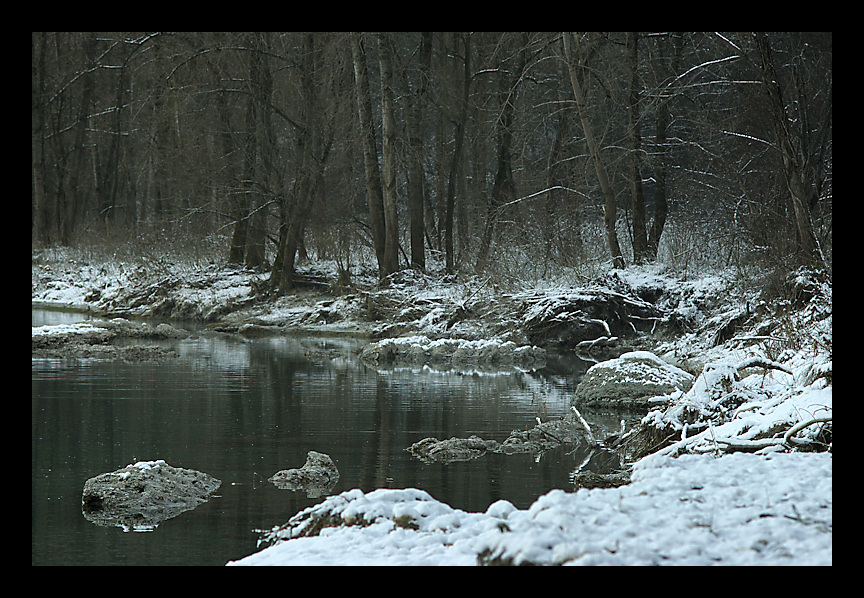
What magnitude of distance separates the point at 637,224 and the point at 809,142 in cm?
568

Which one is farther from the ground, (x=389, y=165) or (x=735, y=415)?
(x=389, y=165)

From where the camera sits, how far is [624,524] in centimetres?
438

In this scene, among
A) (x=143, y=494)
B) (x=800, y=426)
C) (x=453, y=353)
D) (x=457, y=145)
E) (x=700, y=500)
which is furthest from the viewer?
(x=457, y=145)

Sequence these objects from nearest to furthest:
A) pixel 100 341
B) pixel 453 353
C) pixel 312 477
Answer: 1. pixel 312 477
2. pixel 453 353
3. pixel 100 341

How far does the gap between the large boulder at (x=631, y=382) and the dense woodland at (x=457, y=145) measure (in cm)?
668

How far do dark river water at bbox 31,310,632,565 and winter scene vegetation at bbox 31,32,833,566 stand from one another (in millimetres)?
330

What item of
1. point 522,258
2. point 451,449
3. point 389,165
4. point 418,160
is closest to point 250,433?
point 451,449

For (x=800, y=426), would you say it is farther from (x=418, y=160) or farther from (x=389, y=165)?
(x=418, y=160)

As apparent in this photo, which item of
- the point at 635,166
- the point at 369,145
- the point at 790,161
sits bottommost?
the point at 790,161

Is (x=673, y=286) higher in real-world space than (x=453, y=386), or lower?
higher

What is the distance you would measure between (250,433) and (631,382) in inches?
202
